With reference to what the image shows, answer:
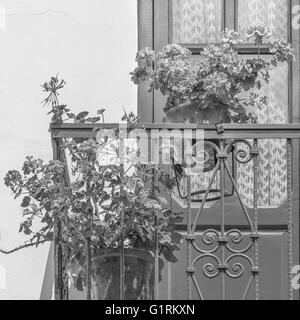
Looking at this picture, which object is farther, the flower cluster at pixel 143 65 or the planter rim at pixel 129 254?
the flower cluster at pixel 143 65

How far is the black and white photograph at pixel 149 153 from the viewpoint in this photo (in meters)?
6.84

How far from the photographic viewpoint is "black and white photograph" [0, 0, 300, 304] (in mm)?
6840

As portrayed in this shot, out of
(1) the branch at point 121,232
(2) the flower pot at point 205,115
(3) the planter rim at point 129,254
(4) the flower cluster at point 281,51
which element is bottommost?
(3) the planter rim at point 129,254

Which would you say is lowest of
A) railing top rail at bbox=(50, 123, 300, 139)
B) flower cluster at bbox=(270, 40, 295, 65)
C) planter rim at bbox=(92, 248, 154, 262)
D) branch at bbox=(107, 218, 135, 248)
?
planter rim at bbox=(92, 248, 154, 262)

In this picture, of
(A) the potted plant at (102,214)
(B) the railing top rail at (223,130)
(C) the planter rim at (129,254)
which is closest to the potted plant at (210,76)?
(B) the railing top rail at (223,130)

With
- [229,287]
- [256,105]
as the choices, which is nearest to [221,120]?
[256,105]

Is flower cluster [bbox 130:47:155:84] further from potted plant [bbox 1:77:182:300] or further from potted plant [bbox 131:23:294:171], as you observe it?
potted plant [bbox 1:77:182:300]

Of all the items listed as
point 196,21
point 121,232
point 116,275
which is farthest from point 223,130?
point 196,21

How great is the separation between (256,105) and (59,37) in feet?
3.66

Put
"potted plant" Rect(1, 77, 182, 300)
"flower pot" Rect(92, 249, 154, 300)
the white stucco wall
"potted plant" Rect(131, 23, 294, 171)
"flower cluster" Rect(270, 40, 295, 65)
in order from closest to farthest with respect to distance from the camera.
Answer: "potted plant" Rect(1, 77, 182, 300), "flower pot" Rect(92, 249, 154, 300), "potted plant" Rect(131, 23, 294, 171), "flower cluster" Rect(270, 40, 295, 65), the white stucco wall

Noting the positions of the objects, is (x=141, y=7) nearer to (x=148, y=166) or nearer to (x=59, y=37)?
(x=59, y=37)

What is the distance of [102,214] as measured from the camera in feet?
23.0

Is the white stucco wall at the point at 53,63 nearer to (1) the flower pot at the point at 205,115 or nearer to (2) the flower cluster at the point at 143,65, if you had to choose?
(2) the flower cluster at the point at 143,65

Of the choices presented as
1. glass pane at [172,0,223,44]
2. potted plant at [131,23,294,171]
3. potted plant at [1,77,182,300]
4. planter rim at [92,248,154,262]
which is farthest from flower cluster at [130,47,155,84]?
planter rim at [92,248,154,262]
